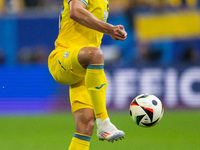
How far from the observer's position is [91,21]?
4809mm

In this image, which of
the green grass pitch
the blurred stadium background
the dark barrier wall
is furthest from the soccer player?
the dark barrier wall

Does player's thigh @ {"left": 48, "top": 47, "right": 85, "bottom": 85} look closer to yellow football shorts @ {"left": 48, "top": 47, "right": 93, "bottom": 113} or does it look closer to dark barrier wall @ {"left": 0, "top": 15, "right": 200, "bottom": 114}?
yellow football shorts @ {"left": 48, "top": 47, "right": 93, "bottom": 113}

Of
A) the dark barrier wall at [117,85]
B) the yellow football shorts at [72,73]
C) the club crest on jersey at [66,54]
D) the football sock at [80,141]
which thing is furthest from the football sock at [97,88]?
the dark barrier wall at [117,85]

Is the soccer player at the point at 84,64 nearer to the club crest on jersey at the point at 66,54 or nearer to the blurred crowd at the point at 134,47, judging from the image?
the club crest on jersey at the point at 66,54

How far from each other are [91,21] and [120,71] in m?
7.56

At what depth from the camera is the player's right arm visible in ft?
15.3

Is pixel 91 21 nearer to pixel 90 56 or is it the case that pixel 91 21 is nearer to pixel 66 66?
pixel 90 56

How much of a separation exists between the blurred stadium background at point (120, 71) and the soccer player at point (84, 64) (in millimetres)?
2559

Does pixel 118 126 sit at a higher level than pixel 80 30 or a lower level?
lower

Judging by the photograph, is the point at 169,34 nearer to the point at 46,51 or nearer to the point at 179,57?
the point at 179,57

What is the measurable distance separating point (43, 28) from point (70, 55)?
880 cm

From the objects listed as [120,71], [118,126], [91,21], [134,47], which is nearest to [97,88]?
[91,21]

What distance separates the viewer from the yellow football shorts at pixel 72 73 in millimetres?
5121

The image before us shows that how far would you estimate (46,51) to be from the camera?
13.7 metres
